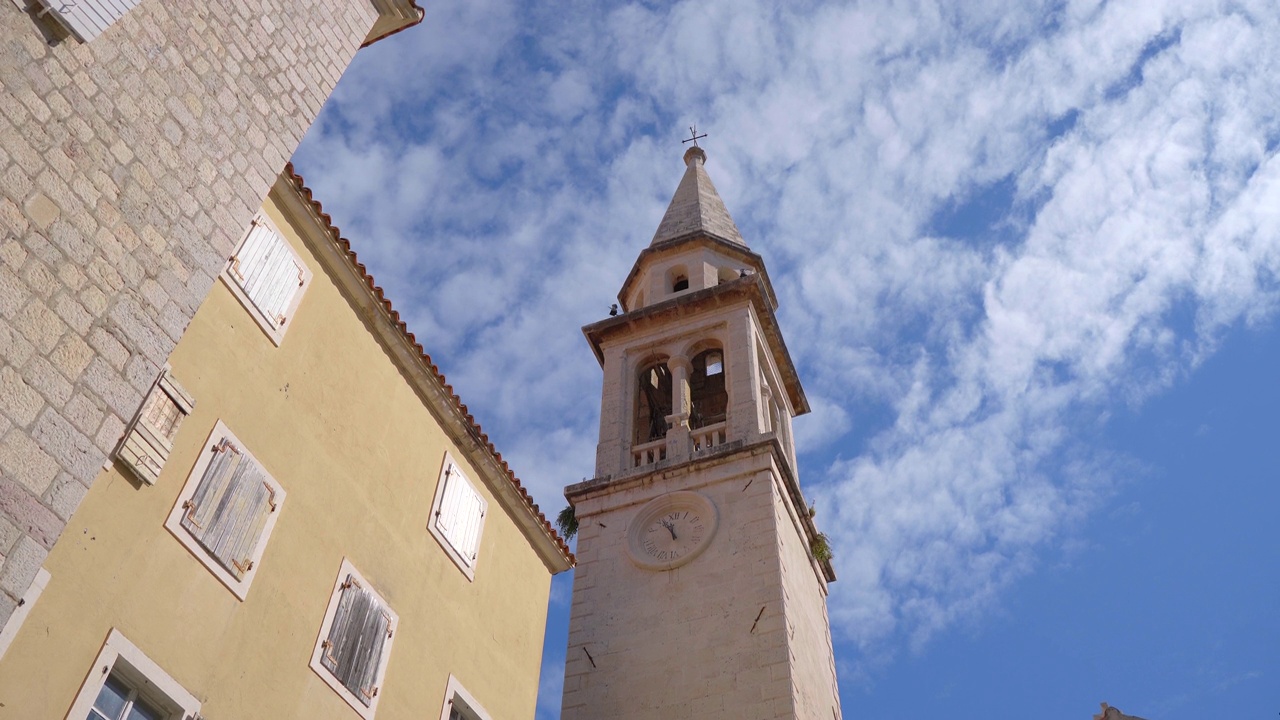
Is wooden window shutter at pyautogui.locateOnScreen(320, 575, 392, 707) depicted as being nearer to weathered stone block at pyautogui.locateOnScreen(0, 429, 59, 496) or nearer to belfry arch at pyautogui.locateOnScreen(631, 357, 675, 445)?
weathered stone block at pyautogui.locateOnScreen(0, 429, 59, 496)

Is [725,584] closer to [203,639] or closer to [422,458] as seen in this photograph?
[422,458]

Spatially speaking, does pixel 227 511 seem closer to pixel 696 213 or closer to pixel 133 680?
pixel 133 680

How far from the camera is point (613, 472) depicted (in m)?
19.6

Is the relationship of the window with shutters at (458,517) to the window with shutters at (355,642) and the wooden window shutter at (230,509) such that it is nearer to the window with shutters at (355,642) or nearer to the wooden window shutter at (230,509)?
the window with shutters at (355,642)

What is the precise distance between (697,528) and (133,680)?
11462 millimetres

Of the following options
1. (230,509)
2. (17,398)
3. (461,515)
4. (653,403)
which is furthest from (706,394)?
(17,398)

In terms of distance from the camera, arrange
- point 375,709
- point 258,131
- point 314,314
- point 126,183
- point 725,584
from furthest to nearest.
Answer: point 725,584
point 314,314
point 375,709
point 258,131
point 126,183

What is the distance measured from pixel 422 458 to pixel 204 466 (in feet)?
11.0

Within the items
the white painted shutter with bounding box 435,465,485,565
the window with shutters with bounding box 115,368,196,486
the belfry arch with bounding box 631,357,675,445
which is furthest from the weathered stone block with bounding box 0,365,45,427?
the belfry arch with bounding box 631,357,675,445

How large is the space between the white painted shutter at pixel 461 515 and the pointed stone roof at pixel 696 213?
43.8ft

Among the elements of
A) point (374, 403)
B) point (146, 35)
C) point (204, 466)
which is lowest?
point (204, 466)

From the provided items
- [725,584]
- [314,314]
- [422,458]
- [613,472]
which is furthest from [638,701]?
[314,314]

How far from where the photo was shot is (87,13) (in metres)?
6.06

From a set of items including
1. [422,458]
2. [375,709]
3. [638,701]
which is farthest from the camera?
[638,701]
